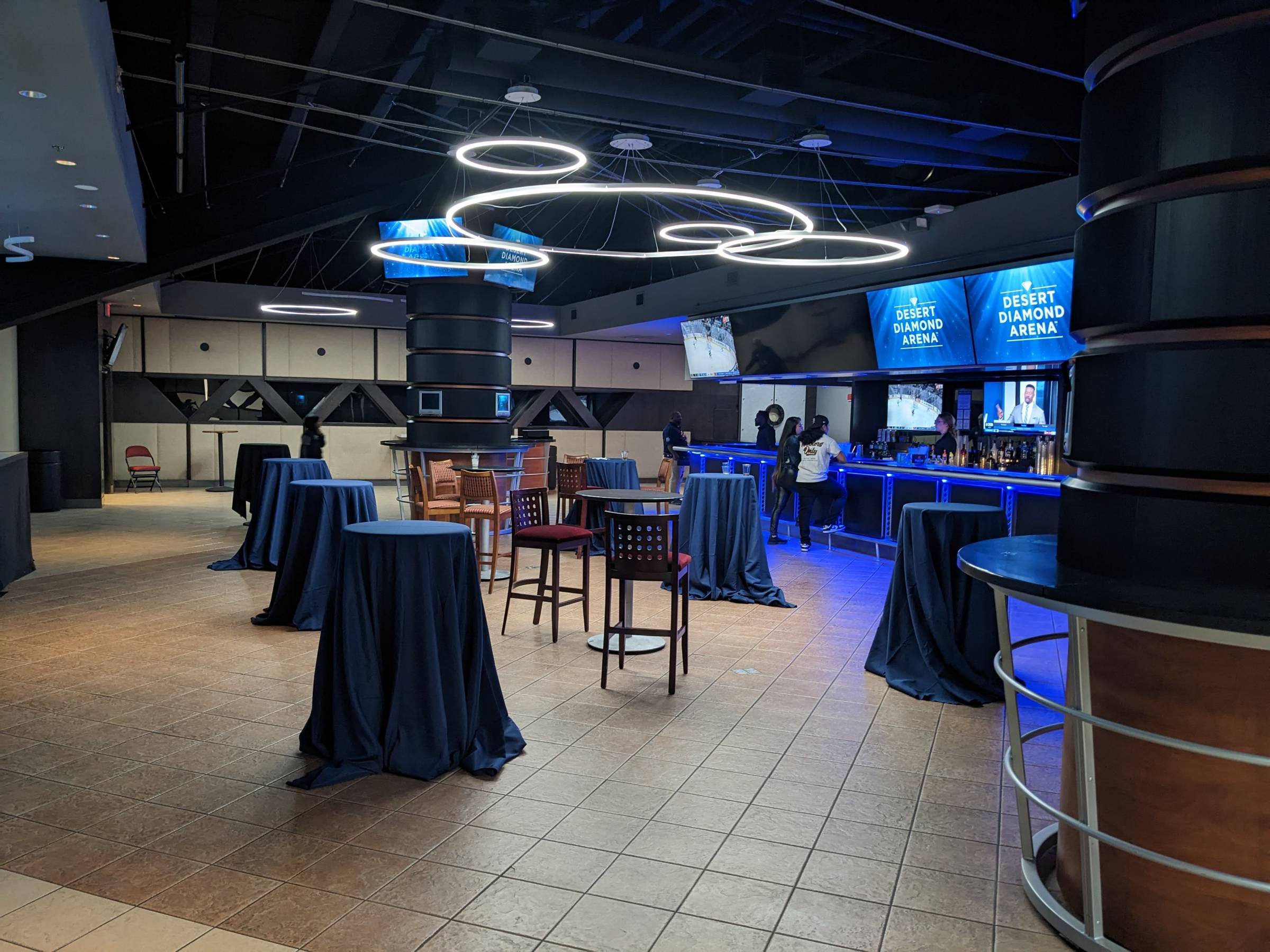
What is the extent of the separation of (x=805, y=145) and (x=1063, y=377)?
4734 millimetres

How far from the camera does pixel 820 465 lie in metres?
9.27

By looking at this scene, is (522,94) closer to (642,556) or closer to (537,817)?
(642,556)

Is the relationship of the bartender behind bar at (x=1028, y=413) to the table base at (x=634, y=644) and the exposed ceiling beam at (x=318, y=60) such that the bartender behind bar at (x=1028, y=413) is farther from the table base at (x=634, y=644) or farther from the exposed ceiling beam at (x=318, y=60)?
the exposed ceiling beam at (x=318, y=60)

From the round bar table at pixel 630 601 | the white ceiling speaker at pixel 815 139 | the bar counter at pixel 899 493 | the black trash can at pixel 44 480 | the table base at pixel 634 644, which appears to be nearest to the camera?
the round bar table at pixel 630 601

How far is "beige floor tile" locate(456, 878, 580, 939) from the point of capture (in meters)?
2.47

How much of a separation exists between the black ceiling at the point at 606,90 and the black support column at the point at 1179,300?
3294 millimetres

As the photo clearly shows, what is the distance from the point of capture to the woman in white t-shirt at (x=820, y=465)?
927cm

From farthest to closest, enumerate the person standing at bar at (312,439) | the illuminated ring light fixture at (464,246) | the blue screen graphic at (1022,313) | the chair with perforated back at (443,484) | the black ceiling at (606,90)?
the person standing at bar at (312,439)
the chair with perforated back at (443,484)
the blue screen graphic at (1022,313)
the illuminated ring light fixture at (464,246)
the black ceiling at (606,90)

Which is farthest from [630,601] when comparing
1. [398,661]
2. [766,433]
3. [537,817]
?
[766,433]

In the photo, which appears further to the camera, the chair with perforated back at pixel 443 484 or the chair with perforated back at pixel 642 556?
the chair with perforated back at pixel 443 484

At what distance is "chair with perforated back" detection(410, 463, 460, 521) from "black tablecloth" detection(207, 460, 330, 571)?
92 cm

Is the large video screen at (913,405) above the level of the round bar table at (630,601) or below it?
above

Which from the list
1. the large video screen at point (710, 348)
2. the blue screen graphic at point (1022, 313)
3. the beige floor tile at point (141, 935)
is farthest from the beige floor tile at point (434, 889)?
the large video screen at point (710, 348)

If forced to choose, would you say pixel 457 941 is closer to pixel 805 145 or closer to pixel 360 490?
pixel 360 490
